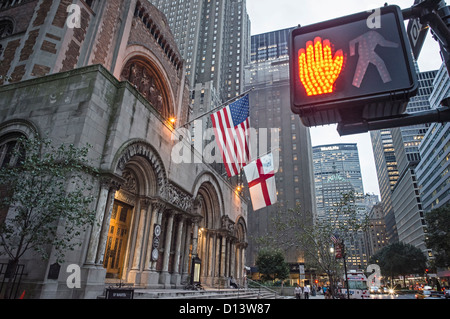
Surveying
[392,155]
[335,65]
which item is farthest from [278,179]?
[392,155]

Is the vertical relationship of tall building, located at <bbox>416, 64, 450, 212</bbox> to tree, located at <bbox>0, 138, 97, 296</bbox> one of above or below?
above

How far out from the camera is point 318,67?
3699mm

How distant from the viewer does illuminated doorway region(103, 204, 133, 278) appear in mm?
17469

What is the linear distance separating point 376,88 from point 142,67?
30.8m

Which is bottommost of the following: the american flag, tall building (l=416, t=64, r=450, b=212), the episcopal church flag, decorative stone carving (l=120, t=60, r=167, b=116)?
the episcopal church flag

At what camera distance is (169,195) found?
21.5 metres

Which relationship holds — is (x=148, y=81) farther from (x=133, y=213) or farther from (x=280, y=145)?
(x=280, y=145)

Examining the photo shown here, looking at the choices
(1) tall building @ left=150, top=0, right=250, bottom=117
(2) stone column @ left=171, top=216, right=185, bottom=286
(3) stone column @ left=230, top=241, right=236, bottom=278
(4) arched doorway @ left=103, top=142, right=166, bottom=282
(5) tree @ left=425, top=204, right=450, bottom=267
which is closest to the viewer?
(4) arched doorway @ left=103, top=142, right=166, bottom=282

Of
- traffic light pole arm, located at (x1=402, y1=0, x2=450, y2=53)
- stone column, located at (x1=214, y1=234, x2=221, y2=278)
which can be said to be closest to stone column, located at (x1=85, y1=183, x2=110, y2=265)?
traffic light pole arm, located at (x1=402, y1=0, x2=450, y2=53)

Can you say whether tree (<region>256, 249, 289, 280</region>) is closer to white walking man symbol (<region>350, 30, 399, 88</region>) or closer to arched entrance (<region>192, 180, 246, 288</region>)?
arched entrance (<region>192, 180, 246, 288</region>)

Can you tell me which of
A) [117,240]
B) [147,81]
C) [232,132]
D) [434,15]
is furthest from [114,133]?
[147,81]

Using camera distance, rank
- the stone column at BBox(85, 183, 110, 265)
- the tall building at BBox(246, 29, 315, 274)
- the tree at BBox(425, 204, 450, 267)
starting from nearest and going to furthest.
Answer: the stone column at BBox(85, 183, 110, 265) → the tree at BBox(425, 204, 450, 267) → the tall building at BBox(246, 29, 315, 274)

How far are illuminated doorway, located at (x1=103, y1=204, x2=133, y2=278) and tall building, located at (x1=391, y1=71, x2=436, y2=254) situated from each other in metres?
117

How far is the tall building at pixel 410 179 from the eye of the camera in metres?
112
